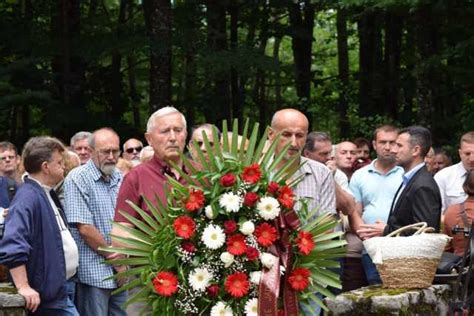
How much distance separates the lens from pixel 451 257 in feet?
30.9

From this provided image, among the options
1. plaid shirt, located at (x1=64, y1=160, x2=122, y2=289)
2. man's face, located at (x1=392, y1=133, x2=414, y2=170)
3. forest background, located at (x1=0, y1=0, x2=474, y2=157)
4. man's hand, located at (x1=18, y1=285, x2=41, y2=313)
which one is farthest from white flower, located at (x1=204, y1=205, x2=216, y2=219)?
forest background, located at (x1=0, y1=0, x2=474, y2=157)

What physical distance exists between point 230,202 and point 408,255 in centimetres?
236

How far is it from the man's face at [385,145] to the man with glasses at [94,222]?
3.18 m

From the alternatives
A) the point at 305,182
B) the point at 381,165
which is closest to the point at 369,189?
the point at 381,165

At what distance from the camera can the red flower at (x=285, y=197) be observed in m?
6.59

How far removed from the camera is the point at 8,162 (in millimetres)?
11977

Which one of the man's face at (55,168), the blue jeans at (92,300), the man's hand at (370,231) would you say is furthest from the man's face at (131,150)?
the man's face at (55,168)

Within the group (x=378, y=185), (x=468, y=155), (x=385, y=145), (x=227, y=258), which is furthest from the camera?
(x=468, y=155)

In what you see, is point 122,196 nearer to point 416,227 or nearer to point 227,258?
point 227,258

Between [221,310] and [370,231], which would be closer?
[221,310]

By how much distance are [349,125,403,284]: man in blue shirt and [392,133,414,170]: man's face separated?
2.88ft

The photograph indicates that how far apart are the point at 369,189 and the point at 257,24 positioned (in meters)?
16.8

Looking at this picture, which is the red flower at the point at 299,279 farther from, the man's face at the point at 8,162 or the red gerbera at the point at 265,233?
the man's face at the point at 8,162

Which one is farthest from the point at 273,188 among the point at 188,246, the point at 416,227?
the point at 416,227
